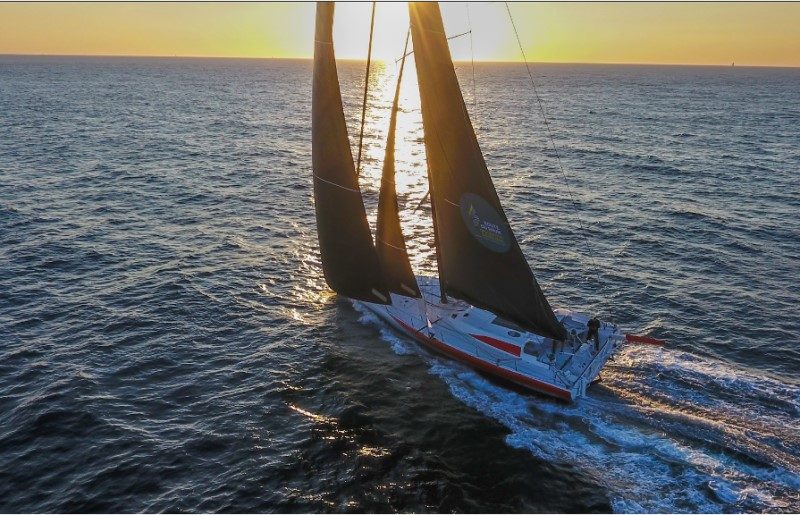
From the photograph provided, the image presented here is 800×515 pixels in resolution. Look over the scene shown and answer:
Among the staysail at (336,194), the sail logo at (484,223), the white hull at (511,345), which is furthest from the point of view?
the staysail at (336,194)

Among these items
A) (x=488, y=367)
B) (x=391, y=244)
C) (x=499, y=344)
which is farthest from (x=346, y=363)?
(x=499, y=344)

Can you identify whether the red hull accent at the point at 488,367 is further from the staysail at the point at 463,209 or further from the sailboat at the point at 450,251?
the staysail at the point at 463,209

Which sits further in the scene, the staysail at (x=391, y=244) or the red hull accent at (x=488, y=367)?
the staysail at (x=391, y=244)

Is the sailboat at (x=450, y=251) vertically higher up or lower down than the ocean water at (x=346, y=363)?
higher up

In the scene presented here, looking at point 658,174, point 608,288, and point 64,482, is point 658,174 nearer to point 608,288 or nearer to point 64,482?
point 608,288

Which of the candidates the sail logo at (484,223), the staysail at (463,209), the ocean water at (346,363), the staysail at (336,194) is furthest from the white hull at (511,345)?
the sail logo at (484,223)

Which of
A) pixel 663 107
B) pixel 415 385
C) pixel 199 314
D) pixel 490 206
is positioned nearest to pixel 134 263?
pixel 199 314

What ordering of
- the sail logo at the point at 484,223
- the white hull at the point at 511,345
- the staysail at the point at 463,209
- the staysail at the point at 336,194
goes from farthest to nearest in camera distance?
the staysail at the point at 336,194 → the white hull at the point at 511,345 → the sail logo at the point at 484,223 → the staysail at the point at 463,209
